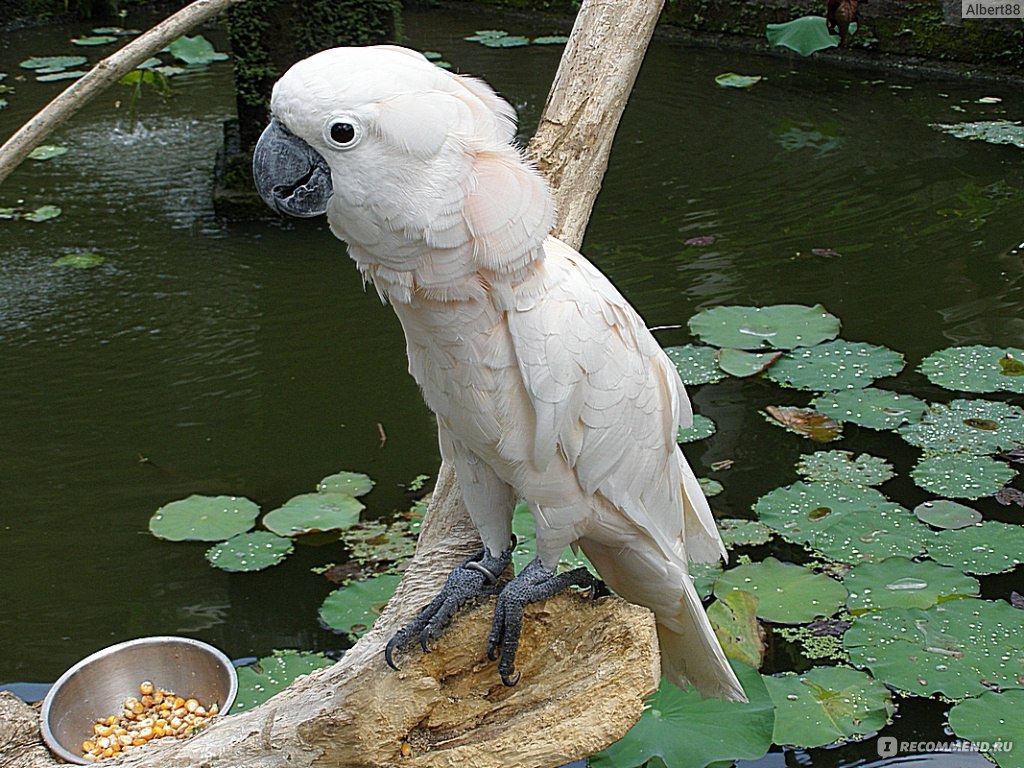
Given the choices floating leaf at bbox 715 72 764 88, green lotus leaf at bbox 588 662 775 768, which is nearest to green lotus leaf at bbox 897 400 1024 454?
green lotus leaf at bbox 588 662 775 768

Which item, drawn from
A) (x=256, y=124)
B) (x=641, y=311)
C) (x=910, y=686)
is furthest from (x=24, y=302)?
(x=910, y=686)

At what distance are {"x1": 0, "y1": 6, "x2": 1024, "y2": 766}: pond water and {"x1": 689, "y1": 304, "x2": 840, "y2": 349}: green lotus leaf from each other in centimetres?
14

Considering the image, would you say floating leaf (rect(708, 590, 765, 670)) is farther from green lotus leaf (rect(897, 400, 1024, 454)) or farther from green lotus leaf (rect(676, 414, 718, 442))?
green lotus leaf (rect(897, 400, 1024, 454))

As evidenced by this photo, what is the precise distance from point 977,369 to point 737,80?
10.5 feet

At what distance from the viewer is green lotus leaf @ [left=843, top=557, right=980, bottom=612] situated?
7.02 ft

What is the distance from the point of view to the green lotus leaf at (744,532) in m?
2.44

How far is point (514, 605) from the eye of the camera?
149 cm

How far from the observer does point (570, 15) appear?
23.7ft

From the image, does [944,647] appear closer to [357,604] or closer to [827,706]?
[827,706]

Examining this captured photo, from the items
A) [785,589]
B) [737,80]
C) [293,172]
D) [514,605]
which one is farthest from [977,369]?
[737,80]

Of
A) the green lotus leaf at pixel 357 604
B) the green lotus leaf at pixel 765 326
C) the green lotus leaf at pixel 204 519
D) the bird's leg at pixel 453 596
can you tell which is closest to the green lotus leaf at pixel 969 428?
the green lotus leaf at pixel 765 326

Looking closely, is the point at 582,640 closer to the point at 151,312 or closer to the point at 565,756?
the point at 565,756

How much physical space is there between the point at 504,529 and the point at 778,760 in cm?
84

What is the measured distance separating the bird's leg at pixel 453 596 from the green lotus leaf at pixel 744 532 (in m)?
0.96
